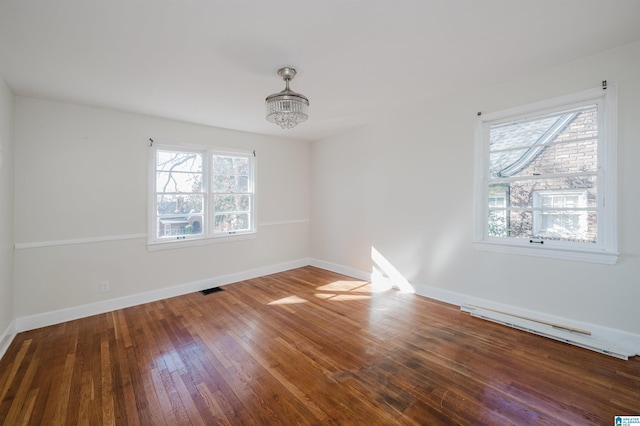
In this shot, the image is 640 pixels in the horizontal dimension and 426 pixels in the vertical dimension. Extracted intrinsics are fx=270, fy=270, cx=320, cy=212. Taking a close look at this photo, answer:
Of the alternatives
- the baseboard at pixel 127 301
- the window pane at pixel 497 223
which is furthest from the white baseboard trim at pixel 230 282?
the window pane at pixel 497 223

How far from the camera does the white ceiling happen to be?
1.75m

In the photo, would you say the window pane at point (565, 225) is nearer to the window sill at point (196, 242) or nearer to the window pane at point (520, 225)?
the window pane at point (520, 225)

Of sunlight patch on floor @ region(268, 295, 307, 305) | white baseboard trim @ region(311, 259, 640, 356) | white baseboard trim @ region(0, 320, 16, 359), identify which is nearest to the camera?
white baseboard trim @ region(311, 259, 640, 356)

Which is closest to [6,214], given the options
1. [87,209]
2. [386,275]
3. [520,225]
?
[87,209]

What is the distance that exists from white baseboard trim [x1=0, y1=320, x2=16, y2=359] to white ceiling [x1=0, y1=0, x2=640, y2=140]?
7.97 feet

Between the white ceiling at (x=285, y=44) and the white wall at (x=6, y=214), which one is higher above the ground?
the white ceiling at (x=285, y=44)

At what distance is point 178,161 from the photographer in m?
4.05

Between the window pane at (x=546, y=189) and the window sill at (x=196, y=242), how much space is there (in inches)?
148

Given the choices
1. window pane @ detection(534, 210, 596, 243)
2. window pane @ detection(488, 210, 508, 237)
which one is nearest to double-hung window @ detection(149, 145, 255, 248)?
window pane @ detection(488, 210, 508, 237)

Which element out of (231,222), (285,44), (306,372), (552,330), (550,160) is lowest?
(306,372)

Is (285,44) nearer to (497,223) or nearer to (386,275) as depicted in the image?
(497,223)

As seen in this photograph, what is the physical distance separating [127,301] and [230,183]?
7.27 ft

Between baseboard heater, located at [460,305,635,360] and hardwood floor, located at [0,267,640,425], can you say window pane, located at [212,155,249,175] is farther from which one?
baseboard heater, located at [460,305,635,360]

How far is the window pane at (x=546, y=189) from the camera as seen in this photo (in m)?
2.57
